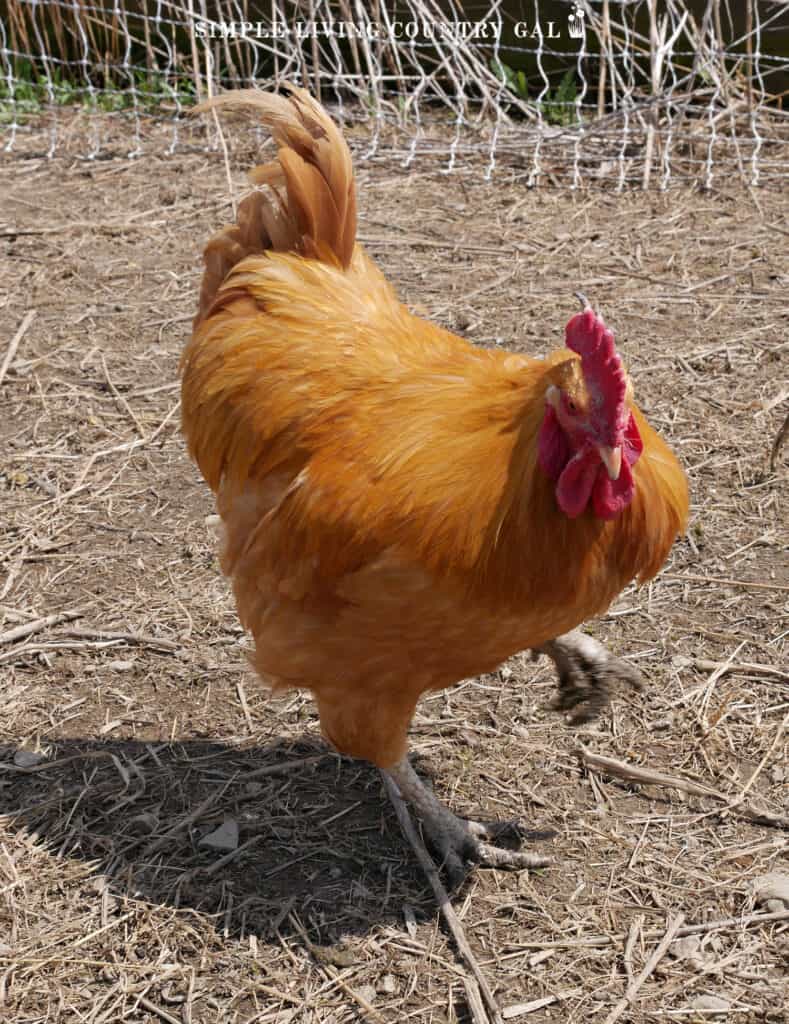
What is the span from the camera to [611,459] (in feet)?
8.82

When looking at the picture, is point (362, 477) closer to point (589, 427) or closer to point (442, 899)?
point (589, 427)

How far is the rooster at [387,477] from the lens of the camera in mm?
2926

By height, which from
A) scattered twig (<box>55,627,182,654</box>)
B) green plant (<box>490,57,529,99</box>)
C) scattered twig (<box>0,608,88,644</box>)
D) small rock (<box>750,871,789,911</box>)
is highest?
green plant (<box>490,57,529,99</box>)

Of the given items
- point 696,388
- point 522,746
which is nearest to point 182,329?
point 696,388

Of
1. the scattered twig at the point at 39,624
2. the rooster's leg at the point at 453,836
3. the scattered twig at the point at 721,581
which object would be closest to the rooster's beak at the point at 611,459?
the rooster's leg at the point at 453,836

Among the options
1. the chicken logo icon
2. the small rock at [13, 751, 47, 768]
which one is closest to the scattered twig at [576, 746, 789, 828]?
the small rock at [13, 751, 47, 768]

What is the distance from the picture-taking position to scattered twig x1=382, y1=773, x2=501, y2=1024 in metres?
3.19

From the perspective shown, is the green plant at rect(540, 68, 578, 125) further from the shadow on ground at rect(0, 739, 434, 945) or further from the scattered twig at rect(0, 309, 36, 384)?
the shadow on ground at rect(0, 739, 434, 945)

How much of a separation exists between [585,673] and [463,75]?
597 cm

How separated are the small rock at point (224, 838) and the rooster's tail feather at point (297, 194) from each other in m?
1.80

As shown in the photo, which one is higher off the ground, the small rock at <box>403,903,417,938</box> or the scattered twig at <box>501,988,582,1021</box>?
the small rock at <box>403,903,417,938</box>

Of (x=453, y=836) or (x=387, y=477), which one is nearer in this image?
(x=387, y=477)

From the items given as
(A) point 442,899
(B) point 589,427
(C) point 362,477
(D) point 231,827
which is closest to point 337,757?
(D) point 231,827

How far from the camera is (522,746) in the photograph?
159 inches
